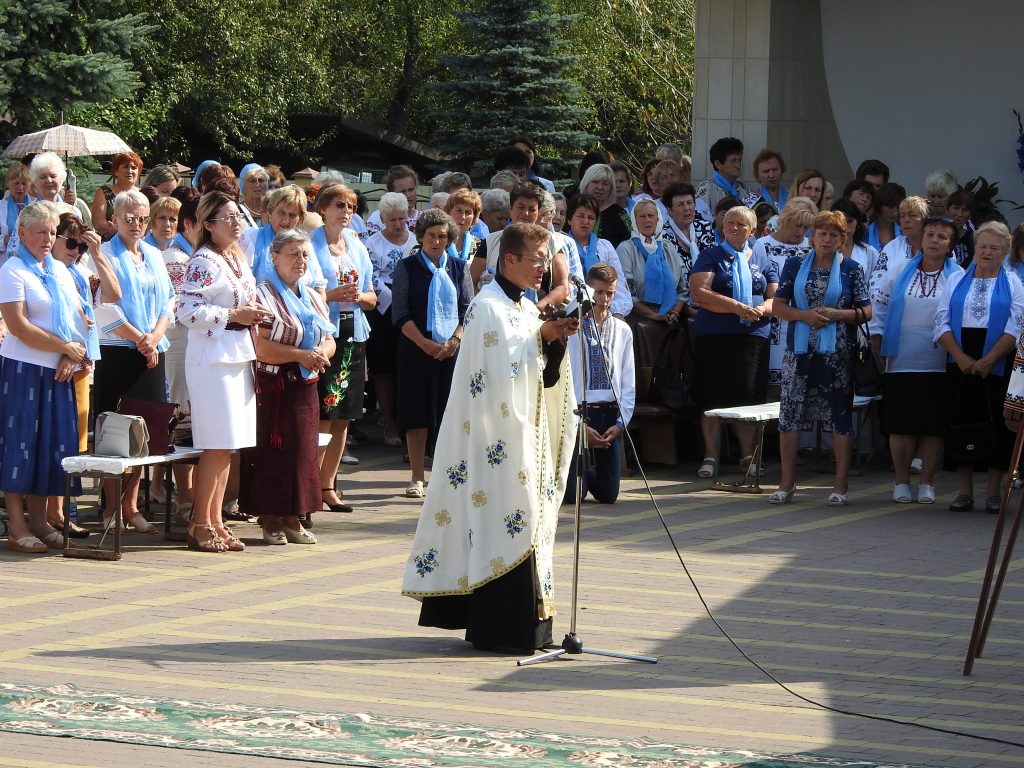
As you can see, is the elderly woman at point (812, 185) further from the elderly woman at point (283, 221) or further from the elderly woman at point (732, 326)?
the elderly woman at point (283, 221)

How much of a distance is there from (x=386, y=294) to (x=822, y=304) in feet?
13.1

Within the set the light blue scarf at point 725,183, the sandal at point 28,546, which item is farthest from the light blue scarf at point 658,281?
the sandal at point 28,546

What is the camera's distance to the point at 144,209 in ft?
37.3

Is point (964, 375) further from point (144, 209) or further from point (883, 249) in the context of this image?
point (144, 209)

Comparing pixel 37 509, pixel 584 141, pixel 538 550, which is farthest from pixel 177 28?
pixel 538 550

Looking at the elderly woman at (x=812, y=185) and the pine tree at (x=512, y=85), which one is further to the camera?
the pine tree at (x=512, y=85)

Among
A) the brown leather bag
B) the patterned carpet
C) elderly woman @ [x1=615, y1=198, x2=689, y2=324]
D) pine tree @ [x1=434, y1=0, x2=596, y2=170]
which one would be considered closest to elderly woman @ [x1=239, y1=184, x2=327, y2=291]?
the brown leather bag

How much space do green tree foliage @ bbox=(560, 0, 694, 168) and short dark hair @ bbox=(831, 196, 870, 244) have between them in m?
22.3

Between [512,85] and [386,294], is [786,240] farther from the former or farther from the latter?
[512,85]

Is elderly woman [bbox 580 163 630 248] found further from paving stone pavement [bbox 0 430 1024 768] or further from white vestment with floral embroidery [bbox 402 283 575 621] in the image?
white vestment with floral embroidery [bbox 402 283 575 621]

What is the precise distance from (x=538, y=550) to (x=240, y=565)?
114 inches

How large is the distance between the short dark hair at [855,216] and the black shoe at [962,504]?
2691 mm

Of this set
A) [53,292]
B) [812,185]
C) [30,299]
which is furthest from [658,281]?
[30,299]

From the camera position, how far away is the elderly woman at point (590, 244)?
13.8 metres
